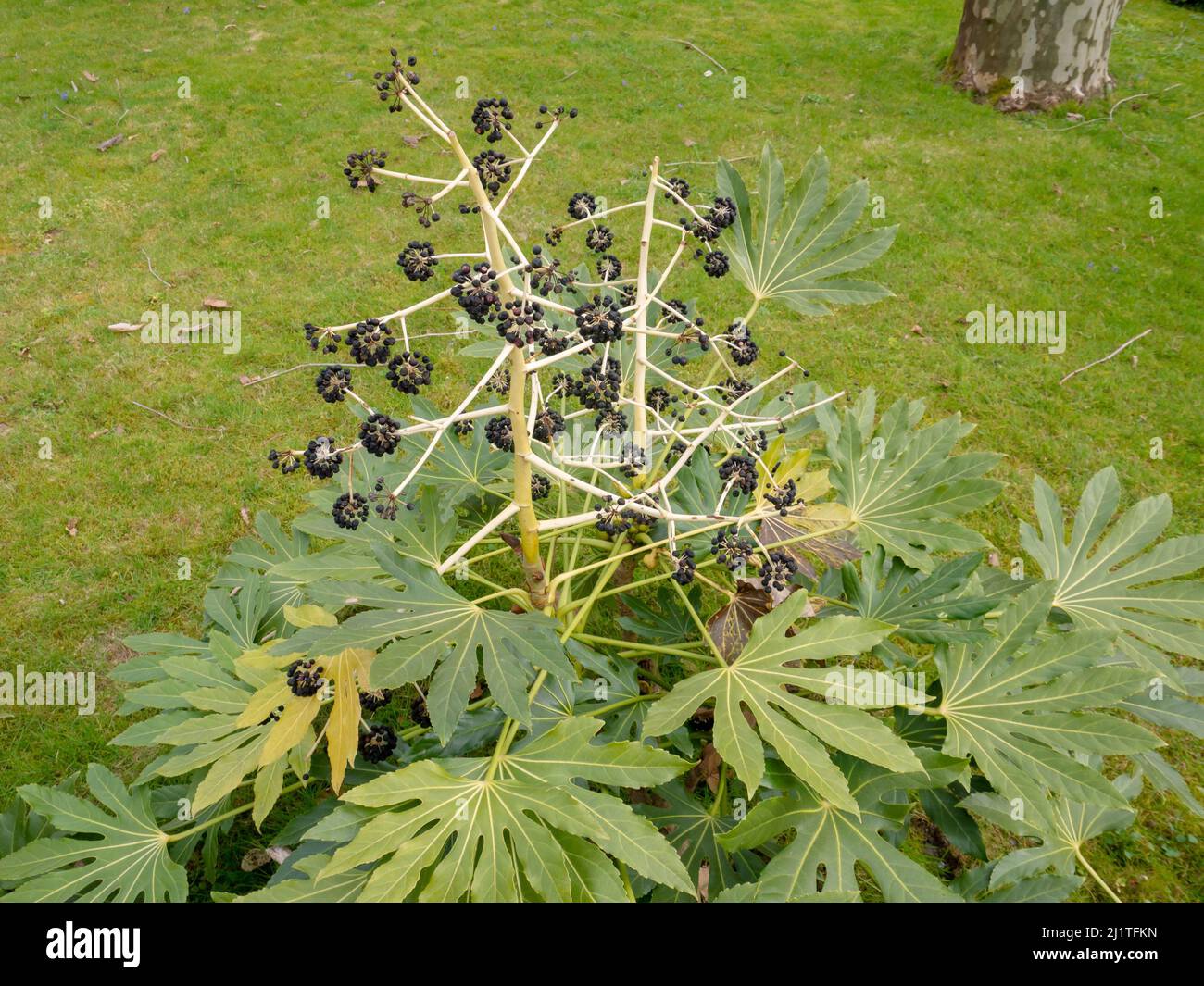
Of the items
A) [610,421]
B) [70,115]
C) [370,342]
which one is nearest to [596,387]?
[610,421]

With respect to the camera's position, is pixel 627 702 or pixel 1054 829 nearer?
pixel 1054 829

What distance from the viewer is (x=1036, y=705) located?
1950 millimetres

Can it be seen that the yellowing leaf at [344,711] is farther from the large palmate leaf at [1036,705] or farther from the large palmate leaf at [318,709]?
the large palmate leaf at [1036,705]

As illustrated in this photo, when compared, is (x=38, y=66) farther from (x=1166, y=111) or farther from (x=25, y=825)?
(x=1166, y=111)

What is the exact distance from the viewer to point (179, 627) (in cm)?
370

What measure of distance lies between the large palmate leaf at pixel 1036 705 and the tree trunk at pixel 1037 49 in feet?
24.0

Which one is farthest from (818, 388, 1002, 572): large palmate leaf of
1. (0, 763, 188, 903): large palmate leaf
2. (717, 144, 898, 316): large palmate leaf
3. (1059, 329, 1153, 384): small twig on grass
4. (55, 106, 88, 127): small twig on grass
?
(55, 106, 88, 127): small twig on grass

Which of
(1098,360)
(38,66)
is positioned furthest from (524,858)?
(38,66)

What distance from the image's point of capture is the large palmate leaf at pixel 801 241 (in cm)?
252

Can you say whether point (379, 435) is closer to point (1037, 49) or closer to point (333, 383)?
point (333, 383)

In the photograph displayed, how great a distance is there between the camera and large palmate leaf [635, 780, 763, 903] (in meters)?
2.25

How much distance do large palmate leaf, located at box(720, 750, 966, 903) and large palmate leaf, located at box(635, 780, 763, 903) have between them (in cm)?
36

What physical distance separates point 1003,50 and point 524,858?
28.0ft

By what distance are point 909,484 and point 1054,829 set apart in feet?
3.23
